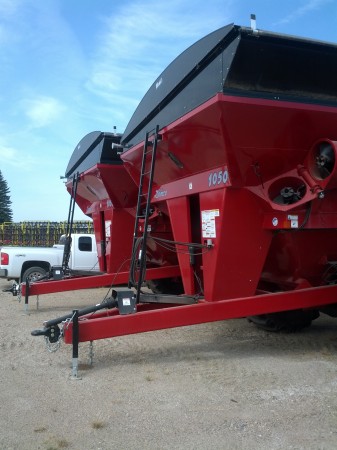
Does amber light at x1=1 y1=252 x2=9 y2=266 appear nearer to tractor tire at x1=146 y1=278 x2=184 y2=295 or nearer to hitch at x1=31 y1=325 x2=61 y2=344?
tractor tire at x1=146 y1=278 x2=184 y2=295

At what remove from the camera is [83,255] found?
12172mm

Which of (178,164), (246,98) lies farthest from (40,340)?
(246,98)

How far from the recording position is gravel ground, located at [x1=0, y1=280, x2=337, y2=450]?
316 cm

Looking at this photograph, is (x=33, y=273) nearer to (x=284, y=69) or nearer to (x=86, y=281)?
(x=86, y=281)

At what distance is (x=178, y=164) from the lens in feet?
17.5

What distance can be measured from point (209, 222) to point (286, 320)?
204 centimetres

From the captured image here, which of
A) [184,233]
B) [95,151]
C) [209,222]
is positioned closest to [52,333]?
[184,233]

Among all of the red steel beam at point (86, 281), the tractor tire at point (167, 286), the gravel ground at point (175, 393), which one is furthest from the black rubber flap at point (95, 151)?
the gravel ground at point (175, 393)

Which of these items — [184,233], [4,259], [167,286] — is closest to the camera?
[184,233]

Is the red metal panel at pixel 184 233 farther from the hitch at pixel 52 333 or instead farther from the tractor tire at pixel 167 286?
the tractor tire at pixel 167 286

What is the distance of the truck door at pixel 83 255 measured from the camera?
12.1m

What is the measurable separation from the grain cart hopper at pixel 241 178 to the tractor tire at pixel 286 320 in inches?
15.0

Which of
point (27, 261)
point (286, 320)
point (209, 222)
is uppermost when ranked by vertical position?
point (209, 222)

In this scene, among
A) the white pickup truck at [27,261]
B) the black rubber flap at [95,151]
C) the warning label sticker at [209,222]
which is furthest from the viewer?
the white pickup truck at [27,261]
